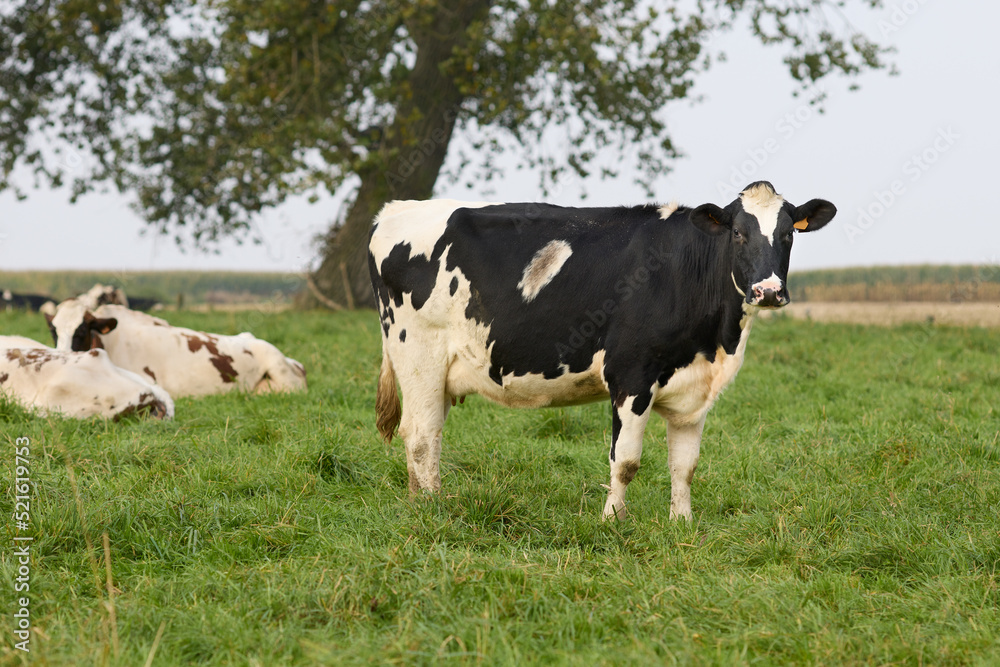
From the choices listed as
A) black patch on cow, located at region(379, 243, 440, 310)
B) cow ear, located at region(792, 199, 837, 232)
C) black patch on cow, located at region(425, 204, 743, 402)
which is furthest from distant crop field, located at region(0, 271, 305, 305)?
cow ear, located at region(792, 199, 837, 232)

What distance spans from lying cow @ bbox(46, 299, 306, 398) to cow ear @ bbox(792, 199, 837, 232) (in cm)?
603

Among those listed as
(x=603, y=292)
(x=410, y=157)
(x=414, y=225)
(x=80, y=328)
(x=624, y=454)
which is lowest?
(x=80, y=328)

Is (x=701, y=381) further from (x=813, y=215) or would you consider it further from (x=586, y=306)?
(x=813, y=215)

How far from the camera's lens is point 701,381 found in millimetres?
5344

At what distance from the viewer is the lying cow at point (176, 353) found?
9477mm

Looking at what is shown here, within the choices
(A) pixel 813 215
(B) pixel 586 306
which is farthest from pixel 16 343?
(A) pixel 813 215

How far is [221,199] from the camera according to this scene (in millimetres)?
20922

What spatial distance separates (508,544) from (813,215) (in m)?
2.76

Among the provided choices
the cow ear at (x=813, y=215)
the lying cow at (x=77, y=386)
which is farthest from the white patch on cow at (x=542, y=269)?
the lying cow at (x=77, y=386)

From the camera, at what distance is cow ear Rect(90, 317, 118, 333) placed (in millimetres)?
9359

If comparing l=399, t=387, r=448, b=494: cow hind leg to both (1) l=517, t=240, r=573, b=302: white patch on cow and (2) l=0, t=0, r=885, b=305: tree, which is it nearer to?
(1) l=517, t=240, r=573, b=302: white patch on cow

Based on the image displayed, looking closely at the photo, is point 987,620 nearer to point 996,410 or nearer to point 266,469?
point 266,469

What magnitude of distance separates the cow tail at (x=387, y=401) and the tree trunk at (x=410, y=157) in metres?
11.0

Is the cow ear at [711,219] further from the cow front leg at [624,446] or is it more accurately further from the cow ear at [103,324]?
the cow ear at [103,324]
